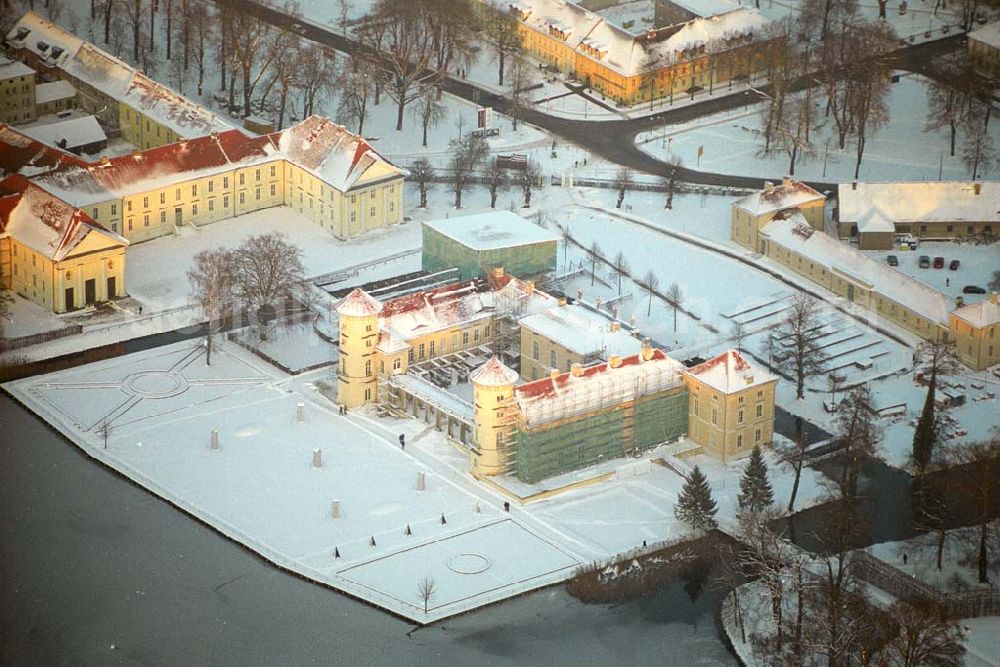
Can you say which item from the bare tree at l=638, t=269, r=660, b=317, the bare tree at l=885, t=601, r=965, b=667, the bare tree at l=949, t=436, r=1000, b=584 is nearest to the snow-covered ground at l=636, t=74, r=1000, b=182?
the bare tree at l=638, t=269, r=660, b=317

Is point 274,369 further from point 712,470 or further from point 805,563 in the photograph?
point 805,563

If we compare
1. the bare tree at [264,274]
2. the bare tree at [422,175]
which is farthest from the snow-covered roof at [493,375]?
the bare tree at [422,175]

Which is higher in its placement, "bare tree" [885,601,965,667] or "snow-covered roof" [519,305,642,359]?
"snow-covered roof" [519,305,642,359]

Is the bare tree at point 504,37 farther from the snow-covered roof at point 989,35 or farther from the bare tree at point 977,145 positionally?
the bare tree at point 977,145

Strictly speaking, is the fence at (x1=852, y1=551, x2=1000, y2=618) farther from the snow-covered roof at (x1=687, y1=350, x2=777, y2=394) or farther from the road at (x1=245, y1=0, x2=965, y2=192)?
the road at (x1=245, y1=0, x2=965, y2=192)

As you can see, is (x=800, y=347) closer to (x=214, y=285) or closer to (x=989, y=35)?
(x=214, y=285)

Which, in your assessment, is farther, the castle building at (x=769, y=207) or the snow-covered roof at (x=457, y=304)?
the castle building at (x=769, y=207)
